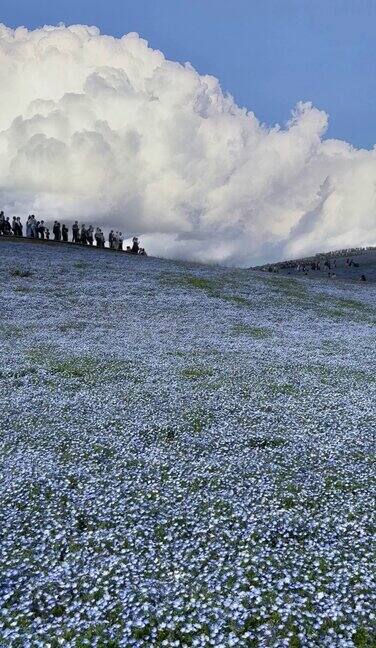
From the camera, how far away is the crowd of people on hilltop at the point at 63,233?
3093 inches

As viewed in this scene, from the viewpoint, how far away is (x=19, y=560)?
10836 millimetres

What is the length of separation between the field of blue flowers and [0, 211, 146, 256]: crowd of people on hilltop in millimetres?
51055

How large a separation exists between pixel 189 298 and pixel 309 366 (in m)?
20.1

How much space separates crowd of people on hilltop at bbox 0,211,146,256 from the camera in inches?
3093

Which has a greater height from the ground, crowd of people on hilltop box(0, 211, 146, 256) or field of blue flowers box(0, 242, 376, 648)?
crowd of people on hilltop box(0, 211, 146, 256)

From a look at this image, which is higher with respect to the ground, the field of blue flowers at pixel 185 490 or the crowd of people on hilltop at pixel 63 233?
the crowd of people on hilltop at pixel 63 233

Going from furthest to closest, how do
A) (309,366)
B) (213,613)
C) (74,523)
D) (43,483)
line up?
(309,366) → (43,483) → (74,523) → (213,613)

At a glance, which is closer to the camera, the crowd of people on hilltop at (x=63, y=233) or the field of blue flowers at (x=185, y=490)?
the field of blue flowers at (x=185, y=490)

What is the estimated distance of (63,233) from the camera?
83312 millimetres

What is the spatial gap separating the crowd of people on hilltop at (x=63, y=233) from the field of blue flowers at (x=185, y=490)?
51.1 m

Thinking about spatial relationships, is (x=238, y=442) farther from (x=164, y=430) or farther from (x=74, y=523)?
(x=74, y=523)

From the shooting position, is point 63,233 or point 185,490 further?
point 63,233

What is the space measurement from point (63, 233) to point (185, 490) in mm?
75314

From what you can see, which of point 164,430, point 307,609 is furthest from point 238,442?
point 307,609
